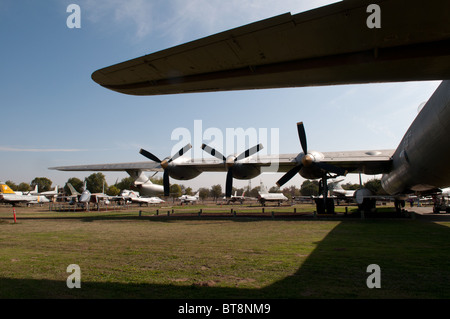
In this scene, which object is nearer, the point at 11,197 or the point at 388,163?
the point at 388,163

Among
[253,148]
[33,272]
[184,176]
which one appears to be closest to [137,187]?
[184,176]

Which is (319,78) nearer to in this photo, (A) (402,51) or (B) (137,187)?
(A) (402,51)

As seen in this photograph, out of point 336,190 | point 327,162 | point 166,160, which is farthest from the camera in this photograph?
point 336,190

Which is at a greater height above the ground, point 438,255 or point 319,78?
point 319,78

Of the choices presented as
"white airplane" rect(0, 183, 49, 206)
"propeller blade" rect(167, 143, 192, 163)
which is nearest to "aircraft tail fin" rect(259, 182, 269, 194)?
"propeller blade" rect(167, 143, 192, 163)

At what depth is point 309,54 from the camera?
128 inches

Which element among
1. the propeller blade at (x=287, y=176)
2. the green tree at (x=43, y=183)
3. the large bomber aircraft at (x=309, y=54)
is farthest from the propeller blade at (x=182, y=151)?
the green tree at (x=43, y=183)

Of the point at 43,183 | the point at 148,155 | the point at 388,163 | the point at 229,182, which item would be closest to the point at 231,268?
the point at 229,182

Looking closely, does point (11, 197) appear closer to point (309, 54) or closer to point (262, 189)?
point (262, 189)

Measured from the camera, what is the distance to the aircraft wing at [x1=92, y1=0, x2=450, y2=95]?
8.41 feet

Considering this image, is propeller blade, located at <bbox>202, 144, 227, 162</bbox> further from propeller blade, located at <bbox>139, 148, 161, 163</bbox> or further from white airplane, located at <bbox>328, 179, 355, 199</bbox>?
white airplane, located at <bbox>328, 179, 355, 199</bbox>

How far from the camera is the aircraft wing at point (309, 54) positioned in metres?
2.56

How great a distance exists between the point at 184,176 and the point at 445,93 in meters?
17.5
